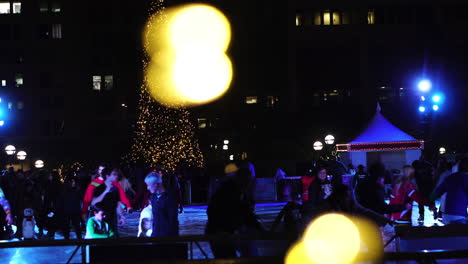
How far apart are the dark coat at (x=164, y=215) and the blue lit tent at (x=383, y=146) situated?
69.0 feet

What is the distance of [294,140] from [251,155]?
13.4ft

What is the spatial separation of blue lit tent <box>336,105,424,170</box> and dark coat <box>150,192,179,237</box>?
21.0 meters

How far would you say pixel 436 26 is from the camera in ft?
211

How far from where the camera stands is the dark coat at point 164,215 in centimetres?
980

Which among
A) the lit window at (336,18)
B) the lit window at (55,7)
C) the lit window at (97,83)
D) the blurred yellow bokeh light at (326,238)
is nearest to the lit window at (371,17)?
the lit window at (336,18)

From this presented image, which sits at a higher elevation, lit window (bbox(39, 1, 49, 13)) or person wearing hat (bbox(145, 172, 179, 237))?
lit window (bbox(39, 1, 49, 13))

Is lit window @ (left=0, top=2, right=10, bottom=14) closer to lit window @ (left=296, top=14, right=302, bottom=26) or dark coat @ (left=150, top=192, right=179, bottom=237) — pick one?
lit window @ (left=296, top=14, right=302, bottom=26)

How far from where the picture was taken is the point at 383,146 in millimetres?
29984

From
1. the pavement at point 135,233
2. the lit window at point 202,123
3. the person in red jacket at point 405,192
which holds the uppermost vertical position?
the person in red jacket at point 405,192

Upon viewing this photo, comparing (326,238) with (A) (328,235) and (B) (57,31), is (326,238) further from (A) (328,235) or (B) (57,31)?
(B) (57,31)

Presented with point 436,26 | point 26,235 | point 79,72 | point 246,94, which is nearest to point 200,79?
point 246,94

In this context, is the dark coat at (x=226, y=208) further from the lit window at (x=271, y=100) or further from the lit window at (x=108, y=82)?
the lit window at (x=108, y=82)

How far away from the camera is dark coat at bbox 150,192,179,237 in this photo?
32.1ft

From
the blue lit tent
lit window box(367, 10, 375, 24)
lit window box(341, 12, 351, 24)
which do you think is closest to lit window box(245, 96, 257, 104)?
lit window box(341, 12, 351, 24)
